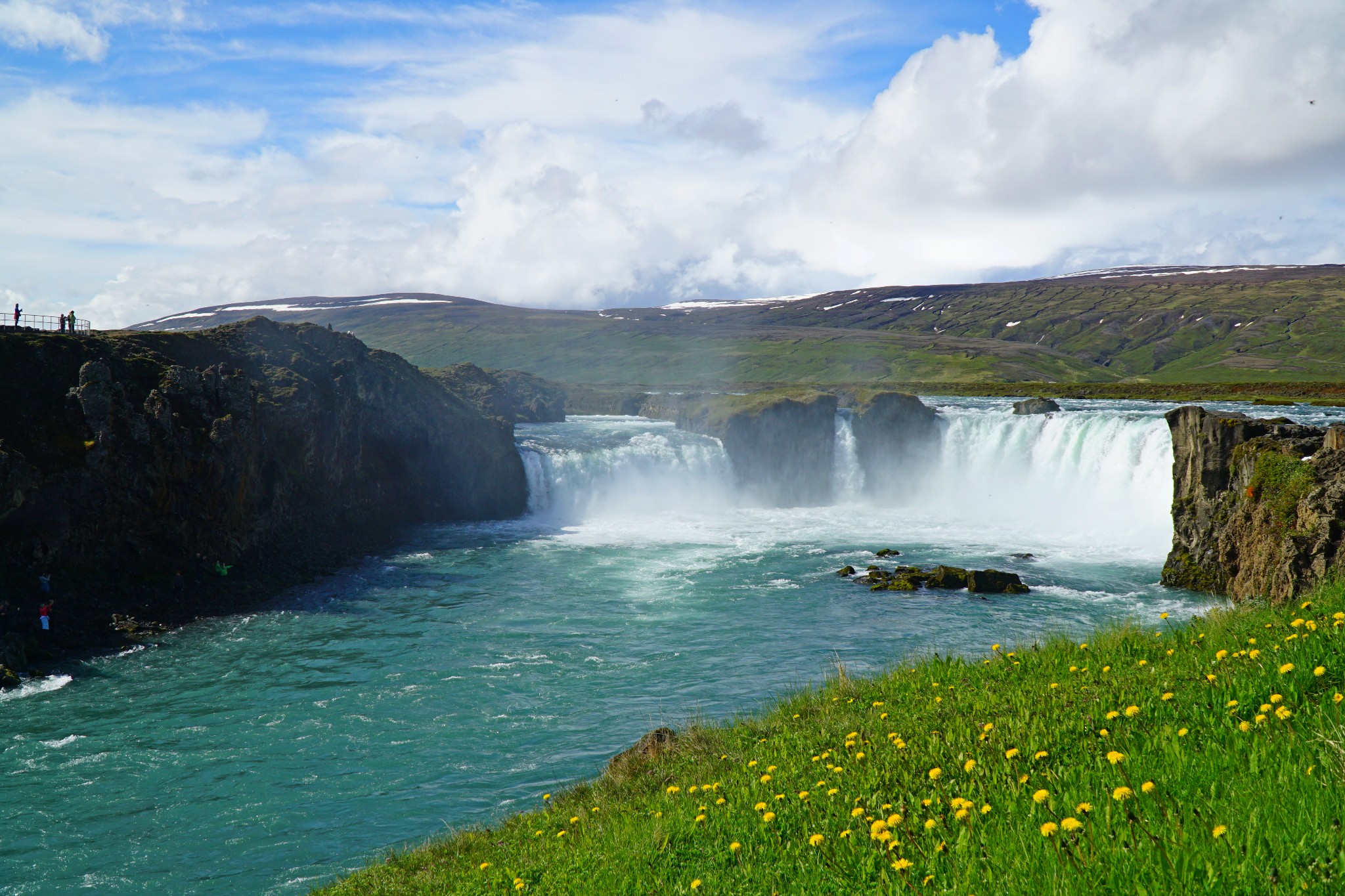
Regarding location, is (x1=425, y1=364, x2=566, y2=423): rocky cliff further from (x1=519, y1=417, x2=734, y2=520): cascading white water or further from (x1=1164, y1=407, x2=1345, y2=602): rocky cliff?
(x1=1164, y1=407, x2=1345, y2=602): rocky cliff

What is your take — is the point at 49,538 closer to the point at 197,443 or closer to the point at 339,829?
the point at 197,443

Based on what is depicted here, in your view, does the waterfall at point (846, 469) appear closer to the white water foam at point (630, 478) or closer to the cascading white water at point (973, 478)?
the cascading white water at point (973, 478)

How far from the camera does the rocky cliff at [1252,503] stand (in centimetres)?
2488

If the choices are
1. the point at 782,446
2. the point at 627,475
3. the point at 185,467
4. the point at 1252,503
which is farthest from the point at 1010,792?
the point at 782,446

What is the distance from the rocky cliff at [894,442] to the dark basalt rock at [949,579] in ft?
101

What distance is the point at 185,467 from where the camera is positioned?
35594mm

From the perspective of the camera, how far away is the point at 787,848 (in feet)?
23.2

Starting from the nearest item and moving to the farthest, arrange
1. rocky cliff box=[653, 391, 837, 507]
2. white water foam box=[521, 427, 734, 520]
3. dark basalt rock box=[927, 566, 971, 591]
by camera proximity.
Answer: dark basalt rock box=[927, 566, 971, 591] < white water foam box=[521, 427, 734, 520] < rocky cliff box=[653, 391, 837, 507]

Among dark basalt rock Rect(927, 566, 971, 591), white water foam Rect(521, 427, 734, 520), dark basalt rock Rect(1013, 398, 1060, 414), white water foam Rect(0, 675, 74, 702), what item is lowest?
white water foam Rect(0, 675, 74, 702)

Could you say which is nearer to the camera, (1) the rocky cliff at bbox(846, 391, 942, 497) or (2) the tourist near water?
(2) the tourist near water

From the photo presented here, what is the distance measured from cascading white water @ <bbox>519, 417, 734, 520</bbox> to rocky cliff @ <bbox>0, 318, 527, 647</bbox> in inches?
453

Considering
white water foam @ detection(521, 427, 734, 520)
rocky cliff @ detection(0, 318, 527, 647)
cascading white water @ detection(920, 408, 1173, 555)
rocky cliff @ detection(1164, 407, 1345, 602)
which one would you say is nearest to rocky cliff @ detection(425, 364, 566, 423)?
white water foam @ detection(521, 427, 734, 520)

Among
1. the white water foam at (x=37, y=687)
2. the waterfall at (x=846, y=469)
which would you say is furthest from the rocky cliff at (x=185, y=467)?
the waterfall at (x=846, y=469)

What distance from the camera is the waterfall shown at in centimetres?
6738
